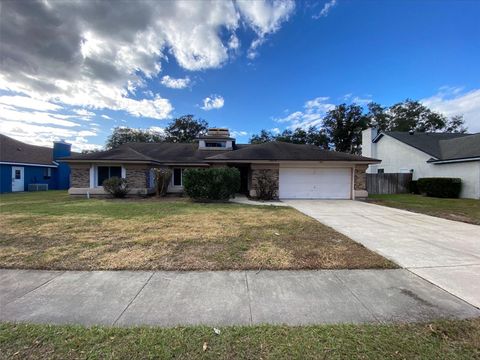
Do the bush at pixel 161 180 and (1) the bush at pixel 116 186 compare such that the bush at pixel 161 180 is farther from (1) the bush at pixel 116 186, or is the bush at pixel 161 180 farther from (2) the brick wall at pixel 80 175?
(2) the brick wall at pixel 80 175

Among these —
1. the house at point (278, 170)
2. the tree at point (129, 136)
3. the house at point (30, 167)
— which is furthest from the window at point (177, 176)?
the tree at point (129, 136)

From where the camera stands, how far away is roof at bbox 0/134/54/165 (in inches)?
846

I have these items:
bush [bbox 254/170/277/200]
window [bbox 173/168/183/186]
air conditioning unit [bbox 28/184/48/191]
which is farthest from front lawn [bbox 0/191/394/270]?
air conditioning unit [bbox 28/184/48/191]

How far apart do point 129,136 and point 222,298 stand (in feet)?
142

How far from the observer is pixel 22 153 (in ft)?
76.5

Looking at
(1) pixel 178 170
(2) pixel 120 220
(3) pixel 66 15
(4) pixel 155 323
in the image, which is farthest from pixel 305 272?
(1) pixel 178 170

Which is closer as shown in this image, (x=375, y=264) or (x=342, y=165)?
(x=375, y=264)

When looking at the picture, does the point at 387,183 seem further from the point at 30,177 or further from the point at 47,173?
the point at 30,177

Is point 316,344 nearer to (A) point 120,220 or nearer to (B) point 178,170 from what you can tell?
(A) point 120,220

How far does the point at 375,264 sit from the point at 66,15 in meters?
13.1

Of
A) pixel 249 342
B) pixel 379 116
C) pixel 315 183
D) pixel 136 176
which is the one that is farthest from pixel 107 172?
pixel 379 116

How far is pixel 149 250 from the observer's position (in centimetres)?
493

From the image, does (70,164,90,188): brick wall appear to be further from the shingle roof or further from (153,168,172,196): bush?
the shingle roof

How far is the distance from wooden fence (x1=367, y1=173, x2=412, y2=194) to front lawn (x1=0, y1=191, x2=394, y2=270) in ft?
49.1
